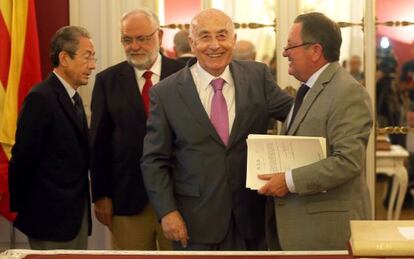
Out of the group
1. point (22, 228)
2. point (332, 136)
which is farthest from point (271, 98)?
point (22, 228)

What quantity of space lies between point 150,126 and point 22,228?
87cm

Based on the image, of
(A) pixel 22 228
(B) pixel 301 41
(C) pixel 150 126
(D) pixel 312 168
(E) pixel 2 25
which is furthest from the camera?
(E) pixel 2 25

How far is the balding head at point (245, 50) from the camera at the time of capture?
15.0 feet

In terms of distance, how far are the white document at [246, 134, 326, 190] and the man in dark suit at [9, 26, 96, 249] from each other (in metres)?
1.05

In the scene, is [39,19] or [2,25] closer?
[2,25]

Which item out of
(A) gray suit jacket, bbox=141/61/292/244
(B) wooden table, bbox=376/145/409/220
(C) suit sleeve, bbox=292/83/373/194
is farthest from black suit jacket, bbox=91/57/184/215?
(B) wooden table, bbox=376/145/409/220

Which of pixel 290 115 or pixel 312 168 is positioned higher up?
pixel 290 115

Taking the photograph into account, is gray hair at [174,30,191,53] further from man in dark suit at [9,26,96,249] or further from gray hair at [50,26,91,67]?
man in dark suit at [9,26,96,249]

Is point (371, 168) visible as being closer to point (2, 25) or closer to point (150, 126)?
point (150, 126)

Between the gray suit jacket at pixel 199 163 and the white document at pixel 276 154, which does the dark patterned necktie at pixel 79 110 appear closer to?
the gray suit jacket at pixel 199 163

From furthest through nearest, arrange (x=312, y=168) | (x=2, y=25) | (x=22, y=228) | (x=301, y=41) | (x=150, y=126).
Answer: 1. (x=2, y=25)
2. (x=22, y=228)
3. (x=150, y=126)
4. (x=301, y=41)
5. (x=312, y=168)

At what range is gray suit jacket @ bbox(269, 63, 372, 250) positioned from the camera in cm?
264

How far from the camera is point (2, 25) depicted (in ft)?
13.8

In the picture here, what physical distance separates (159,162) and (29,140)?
27.0 inches
